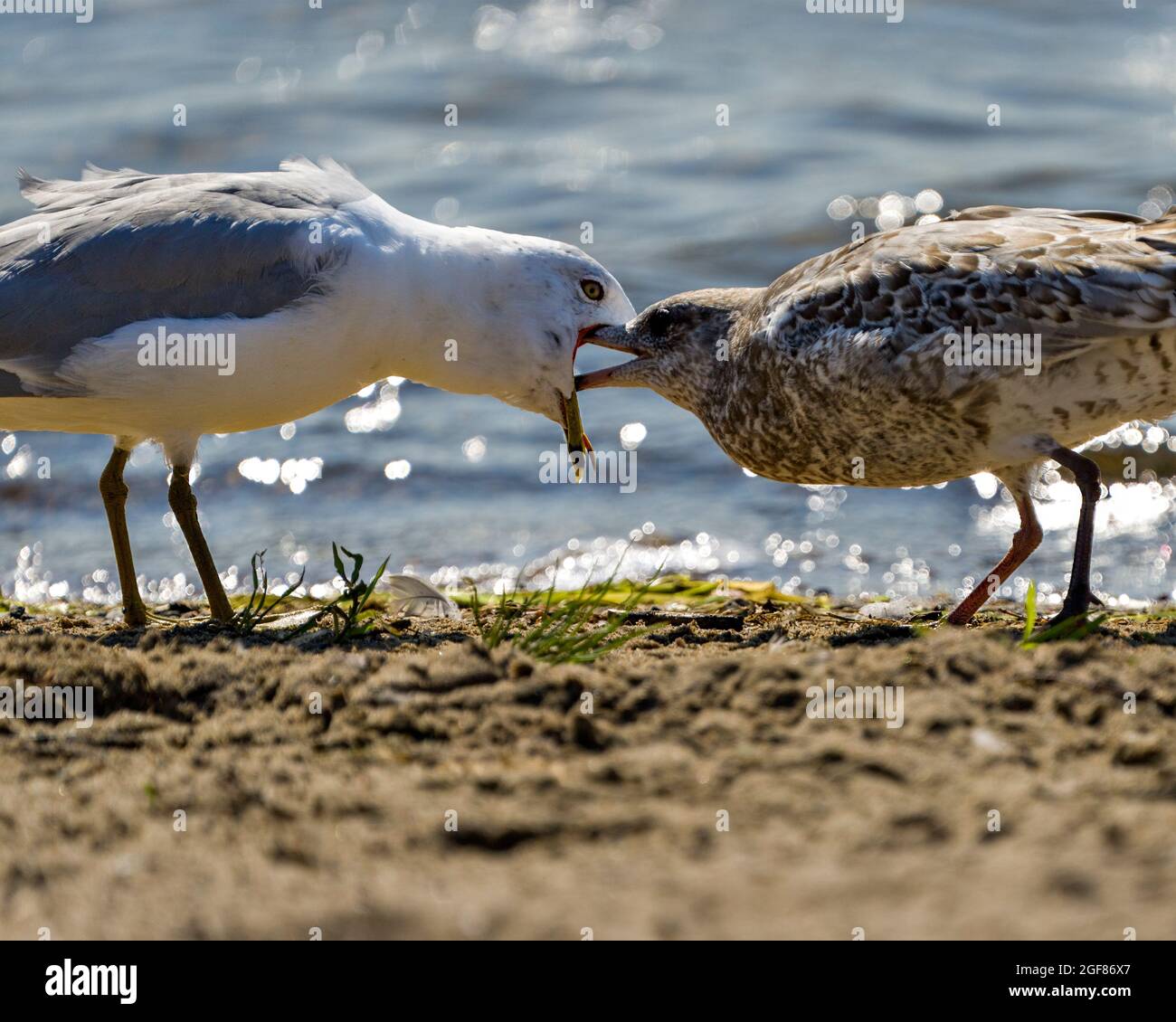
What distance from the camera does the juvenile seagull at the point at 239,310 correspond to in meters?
5.68

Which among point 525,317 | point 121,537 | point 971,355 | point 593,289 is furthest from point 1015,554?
point 121,537

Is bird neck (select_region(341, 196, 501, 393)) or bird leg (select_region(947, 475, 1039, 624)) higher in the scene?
bird neck (select_region(341, 196, 501, 393))

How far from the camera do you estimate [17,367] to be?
18.7ft

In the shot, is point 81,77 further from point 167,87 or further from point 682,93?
point 682,93

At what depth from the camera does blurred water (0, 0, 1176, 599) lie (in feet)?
28.2

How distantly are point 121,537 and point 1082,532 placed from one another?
3800 millimetres

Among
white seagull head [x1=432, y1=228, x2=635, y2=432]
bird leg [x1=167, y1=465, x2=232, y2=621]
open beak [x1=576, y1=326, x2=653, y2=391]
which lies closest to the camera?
bird leg [x1=167, y1=465, x2=232, y2=621]

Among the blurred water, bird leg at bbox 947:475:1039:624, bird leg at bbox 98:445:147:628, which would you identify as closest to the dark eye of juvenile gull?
bird leg at bbox 947:475:1039:624

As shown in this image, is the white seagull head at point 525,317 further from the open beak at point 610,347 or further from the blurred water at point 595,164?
the blurred water at point 595,164

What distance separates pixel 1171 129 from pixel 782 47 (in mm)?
4247

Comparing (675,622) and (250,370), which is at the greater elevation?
(250,370)

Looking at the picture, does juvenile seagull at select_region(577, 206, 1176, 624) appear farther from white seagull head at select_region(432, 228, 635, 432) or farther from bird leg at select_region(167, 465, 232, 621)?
bird leg at select_region(167, 465, 232, 621)

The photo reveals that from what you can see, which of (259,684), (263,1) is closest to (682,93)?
(263,1)

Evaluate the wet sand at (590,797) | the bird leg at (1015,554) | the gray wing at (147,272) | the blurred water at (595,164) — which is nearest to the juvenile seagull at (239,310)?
the gray wing at (147,272)
